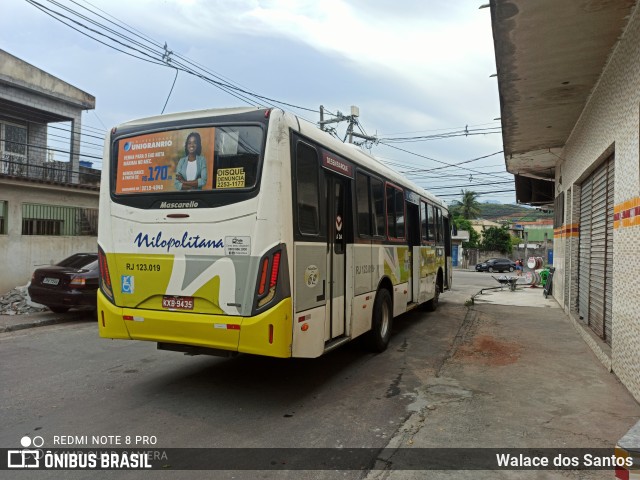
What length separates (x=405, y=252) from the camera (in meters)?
8.84

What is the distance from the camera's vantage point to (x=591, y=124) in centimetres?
835

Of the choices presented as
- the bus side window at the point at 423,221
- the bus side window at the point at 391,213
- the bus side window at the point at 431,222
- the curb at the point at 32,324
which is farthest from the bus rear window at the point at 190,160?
the bus side window at the point at 431,222

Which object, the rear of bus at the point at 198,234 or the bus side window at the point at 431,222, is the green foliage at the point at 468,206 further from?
the rear of bus at the point at 198,234

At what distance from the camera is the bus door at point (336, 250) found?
18.3ft

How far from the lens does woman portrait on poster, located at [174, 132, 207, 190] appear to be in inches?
194

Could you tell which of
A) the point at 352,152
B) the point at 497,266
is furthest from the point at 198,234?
the point at 497,266

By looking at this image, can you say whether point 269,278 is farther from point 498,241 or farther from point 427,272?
point 498,241

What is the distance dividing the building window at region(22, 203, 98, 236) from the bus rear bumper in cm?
1085

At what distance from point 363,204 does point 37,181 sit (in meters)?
11.6

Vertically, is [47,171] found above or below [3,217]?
above

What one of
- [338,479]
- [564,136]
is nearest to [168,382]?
[338,479]

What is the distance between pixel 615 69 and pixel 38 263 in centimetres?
1517

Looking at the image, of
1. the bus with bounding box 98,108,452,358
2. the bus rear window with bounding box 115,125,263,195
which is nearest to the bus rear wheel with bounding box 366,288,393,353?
the bus with bounding box 98,108,452,358

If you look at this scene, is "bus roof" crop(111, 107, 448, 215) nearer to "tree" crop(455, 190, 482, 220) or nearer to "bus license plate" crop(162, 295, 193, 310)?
"bus license plate" crop(162, 295, 193, 310)
